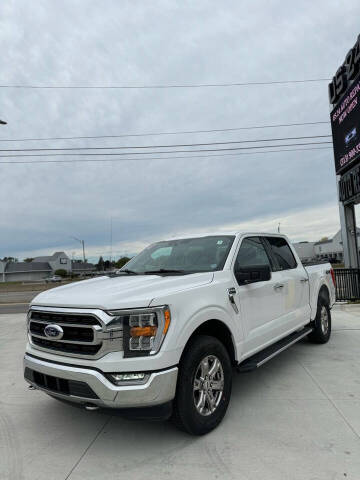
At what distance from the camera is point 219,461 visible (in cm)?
252

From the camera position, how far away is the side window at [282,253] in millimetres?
4641

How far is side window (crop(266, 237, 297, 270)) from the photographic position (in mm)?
4641

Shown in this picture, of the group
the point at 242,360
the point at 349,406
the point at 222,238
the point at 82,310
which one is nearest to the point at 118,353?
the point at 82,310

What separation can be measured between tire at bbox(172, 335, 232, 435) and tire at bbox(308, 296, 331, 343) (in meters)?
2.94

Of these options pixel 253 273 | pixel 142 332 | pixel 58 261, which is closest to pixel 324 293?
pixel 253 273

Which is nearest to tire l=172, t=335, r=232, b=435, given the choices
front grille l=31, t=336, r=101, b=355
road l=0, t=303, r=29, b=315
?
front grille l=31, t=336, r=101, b=355

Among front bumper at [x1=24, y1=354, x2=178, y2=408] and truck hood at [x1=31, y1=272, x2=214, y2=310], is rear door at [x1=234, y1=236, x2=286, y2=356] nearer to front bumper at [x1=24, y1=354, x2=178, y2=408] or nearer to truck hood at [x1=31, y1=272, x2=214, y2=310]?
truck hood at [x1=31, y1=272, x2=214, y2=310]

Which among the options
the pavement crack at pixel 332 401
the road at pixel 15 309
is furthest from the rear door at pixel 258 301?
the road at pixel 15 309

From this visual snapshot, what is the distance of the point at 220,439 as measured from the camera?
2.82 metres

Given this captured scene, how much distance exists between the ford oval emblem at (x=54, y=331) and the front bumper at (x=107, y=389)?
24 cm

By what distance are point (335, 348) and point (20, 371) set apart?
16.4 ft

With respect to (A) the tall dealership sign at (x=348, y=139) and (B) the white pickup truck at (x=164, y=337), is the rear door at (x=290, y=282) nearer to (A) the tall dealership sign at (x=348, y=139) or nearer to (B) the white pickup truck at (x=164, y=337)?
(B) the white pickup truck at (x=164, y=337)

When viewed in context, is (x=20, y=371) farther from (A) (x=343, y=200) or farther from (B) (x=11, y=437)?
(A) (x=343, y=200)

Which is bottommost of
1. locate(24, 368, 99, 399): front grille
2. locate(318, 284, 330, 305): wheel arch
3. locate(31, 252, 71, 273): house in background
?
locate(24, 368, 99, 399): front grille
